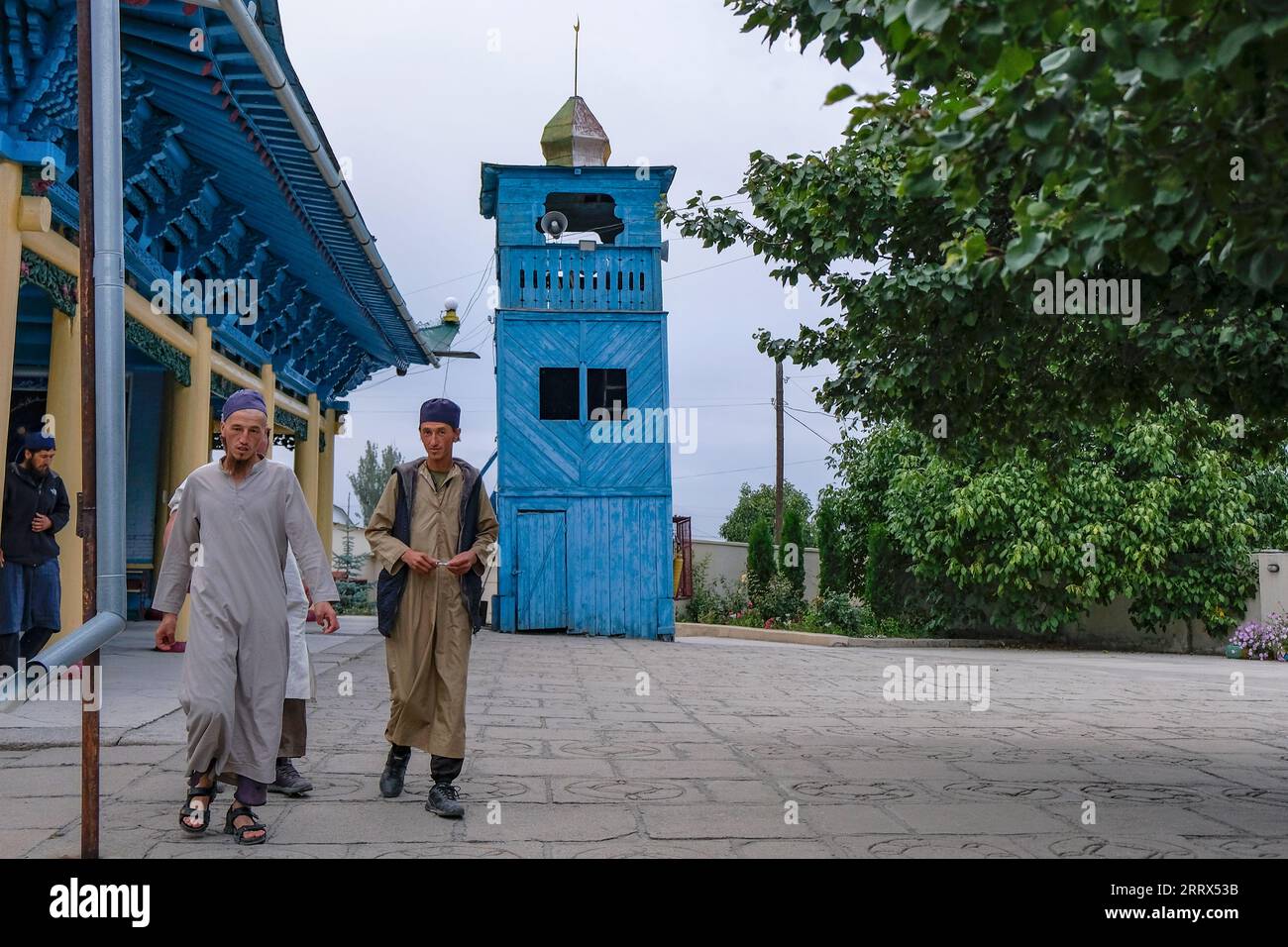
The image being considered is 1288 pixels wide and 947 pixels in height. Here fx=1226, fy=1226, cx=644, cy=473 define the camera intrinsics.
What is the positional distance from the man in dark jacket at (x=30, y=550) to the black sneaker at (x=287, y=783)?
Result: 3522 mm

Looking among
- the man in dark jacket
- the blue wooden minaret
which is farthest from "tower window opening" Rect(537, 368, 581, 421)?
the man in dark jacket

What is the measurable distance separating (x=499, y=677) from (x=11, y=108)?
250 inches

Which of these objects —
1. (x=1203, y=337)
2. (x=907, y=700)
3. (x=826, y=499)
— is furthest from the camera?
(x=826, y=499)

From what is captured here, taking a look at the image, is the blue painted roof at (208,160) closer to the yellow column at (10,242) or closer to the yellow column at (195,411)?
the yellow column at (10,242)

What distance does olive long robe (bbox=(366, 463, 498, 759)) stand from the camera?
5.22m

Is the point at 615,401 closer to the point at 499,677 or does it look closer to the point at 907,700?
the point at 499,677

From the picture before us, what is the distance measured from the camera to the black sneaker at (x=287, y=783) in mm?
5391

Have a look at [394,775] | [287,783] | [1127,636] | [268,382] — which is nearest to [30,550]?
[287,783]

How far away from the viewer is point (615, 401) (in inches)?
790

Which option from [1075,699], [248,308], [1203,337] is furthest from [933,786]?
[248,308]

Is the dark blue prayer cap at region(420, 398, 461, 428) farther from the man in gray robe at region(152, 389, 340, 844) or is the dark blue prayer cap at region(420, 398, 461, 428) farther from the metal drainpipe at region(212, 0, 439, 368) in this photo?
the metal drainpipe at region(212, 0, 439, 368)

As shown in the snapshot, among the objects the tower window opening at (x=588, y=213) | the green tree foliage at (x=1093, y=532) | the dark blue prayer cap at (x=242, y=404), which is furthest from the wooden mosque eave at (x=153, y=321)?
the green tree foliage at (x=1093, y=532)

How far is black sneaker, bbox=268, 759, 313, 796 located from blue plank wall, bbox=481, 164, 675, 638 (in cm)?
1404

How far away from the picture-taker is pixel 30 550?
8219 mm
